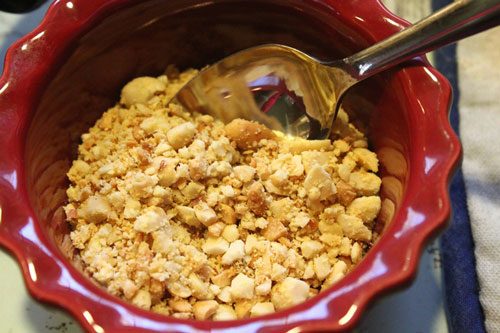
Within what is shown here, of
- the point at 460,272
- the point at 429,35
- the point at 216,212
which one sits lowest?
the point at 460,272

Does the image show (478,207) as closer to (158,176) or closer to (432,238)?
(432,238)

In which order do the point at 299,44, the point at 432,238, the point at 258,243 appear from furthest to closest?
the point at 299,44 → the point at 258,243 → the point at 432,238

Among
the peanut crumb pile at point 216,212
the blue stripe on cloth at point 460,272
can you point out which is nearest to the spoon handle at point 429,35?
the peanut crumb pile at point 216,212

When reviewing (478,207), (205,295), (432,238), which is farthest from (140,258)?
(478,207)

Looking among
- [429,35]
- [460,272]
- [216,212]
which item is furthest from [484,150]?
[216,212]

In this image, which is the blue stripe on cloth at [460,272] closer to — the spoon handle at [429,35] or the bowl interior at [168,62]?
the bowl interior at [168,62]

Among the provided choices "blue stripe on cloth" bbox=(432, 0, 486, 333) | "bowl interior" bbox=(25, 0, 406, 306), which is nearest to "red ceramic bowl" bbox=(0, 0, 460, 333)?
"bowl interior" bbox=(25, 0, 406, 306)

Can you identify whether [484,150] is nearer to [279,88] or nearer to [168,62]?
[279,88]
